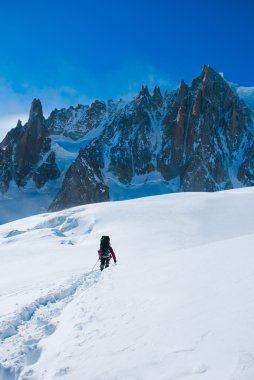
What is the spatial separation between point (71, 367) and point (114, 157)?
567ft

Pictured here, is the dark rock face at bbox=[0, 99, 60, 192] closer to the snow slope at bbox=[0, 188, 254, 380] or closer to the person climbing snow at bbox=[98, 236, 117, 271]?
the person climbing snow at bbox=[98, 236, 117, 271]

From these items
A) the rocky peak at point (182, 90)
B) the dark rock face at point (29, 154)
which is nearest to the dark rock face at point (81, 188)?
the dark rock face at point (29, 154)

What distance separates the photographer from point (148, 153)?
17962cm

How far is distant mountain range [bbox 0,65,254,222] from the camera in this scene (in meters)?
162

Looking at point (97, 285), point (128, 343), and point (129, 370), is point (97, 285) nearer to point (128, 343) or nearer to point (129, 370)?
point (128, 343)

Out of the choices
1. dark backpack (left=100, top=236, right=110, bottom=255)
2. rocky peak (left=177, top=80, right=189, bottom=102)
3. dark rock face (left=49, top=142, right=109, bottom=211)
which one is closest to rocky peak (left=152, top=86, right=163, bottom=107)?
rocky peak (left=177, top=80, right=189, bottom=102)

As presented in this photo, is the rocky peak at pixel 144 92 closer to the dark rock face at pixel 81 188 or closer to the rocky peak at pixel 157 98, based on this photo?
the rocky peak at pixel 157 98

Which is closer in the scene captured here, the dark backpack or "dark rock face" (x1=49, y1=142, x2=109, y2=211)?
the dark backpack

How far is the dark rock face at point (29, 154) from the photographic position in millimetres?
177875

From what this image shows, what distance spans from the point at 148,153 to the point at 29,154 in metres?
61.5

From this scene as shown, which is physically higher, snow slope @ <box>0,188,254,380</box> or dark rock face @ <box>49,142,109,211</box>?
dark rock face @ <box>49,142,109,211</box>

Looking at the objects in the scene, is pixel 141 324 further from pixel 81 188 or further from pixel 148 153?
pixel 148 153

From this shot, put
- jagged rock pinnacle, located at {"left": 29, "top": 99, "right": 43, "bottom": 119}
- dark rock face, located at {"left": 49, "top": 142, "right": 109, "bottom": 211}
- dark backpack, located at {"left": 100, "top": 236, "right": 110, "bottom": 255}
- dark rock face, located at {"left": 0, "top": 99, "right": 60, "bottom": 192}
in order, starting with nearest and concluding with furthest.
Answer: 1. dark backpack, located at {"left": 100, "top": 236, "right": 110, "bottom": 255}
2. dark rock face, located at {"left": 49, "top": 142, "right": 109, "bottom": 211}
3. dark rock face, located at {"left": 0, "top": 99, "right": 60, "bottom": 192}
4. jagged rock pinnacle, located at {"left": 29, "top": 99, "right": 43, "bottom": 119}

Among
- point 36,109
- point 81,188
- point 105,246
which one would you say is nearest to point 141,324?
point 105,246
